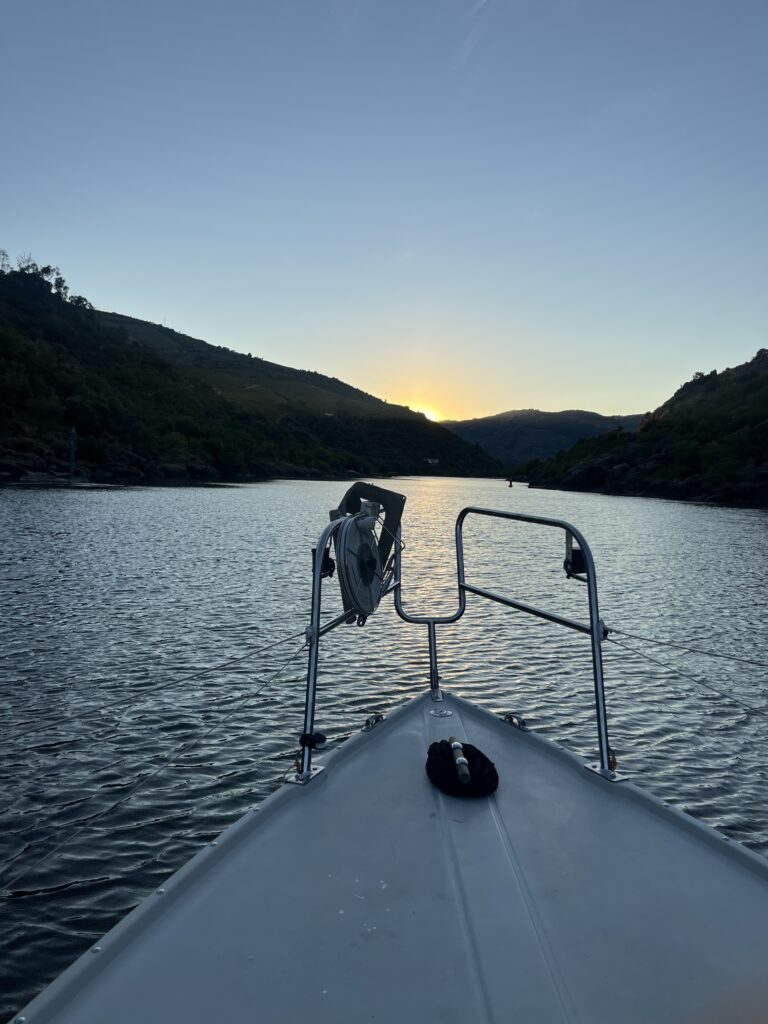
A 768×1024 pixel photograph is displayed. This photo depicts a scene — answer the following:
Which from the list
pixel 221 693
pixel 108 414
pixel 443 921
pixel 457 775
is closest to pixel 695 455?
pixel 108 414

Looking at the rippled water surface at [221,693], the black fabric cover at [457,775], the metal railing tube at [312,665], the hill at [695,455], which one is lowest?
the rippled water surface at [221,693]

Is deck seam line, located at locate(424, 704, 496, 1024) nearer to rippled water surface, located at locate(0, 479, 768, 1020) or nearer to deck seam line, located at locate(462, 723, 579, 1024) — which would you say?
deck seam line, located at locate(462, 723, 579, 1024)

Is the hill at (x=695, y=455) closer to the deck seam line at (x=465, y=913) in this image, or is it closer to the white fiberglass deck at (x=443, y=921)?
the white fiberglass deck at (x=443, y=921)

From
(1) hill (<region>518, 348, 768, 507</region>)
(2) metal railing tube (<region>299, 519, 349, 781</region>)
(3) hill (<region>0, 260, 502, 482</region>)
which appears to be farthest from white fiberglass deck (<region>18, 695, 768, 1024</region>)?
(1) hill (<region>518, 348, 768, 507</region>)

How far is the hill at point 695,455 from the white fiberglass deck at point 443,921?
91238 millimetres

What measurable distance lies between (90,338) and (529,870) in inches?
6891

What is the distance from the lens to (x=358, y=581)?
575 centimetres

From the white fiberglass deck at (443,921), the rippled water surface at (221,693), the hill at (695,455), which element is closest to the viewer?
the white fiberglass deck at (443,921)

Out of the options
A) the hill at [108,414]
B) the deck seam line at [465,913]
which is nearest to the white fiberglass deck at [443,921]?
the deck seam line at [465,913]

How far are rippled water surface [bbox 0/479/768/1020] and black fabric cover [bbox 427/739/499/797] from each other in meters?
3.09

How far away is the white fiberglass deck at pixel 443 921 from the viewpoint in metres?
2.53

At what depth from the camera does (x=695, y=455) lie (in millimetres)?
105312

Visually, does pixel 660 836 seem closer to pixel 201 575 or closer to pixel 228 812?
pixel 228 812

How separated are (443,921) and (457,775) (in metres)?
1.33
